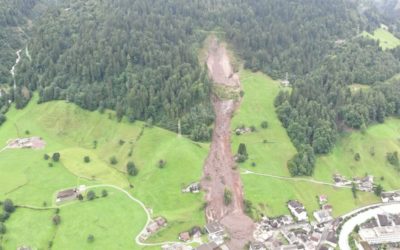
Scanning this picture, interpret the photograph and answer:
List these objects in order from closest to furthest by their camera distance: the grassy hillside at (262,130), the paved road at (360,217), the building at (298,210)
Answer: the paved road at (360,217) → the building at (298,210) → the grassy hillside at (262,130)

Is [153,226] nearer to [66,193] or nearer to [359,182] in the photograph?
[66,193]

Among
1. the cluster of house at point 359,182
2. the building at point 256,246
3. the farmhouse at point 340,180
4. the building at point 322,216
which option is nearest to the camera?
the building at point 256,246

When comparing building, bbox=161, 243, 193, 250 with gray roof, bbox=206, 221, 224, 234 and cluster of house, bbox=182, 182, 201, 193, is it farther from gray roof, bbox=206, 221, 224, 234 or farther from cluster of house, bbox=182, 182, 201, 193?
cluster of house, bbox=182, 182, 201, 193

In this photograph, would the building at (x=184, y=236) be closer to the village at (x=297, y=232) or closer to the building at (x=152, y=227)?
the village at (x=297, y=232)

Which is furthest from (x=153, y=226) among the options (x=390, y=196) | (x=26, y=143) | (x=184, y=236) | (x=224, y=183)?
(x=390, y=196)

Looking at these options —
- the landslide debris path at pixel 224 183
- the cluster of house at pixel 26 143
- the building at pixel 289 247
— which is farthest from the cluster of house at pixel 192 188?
A: the cluster of house at pixel 26 143

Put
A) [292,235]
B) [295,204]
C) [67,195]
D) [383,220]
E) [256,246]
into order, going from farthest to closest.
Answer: [67,195]
[295,204]
[383,220]
[292,235]
[256,246]
